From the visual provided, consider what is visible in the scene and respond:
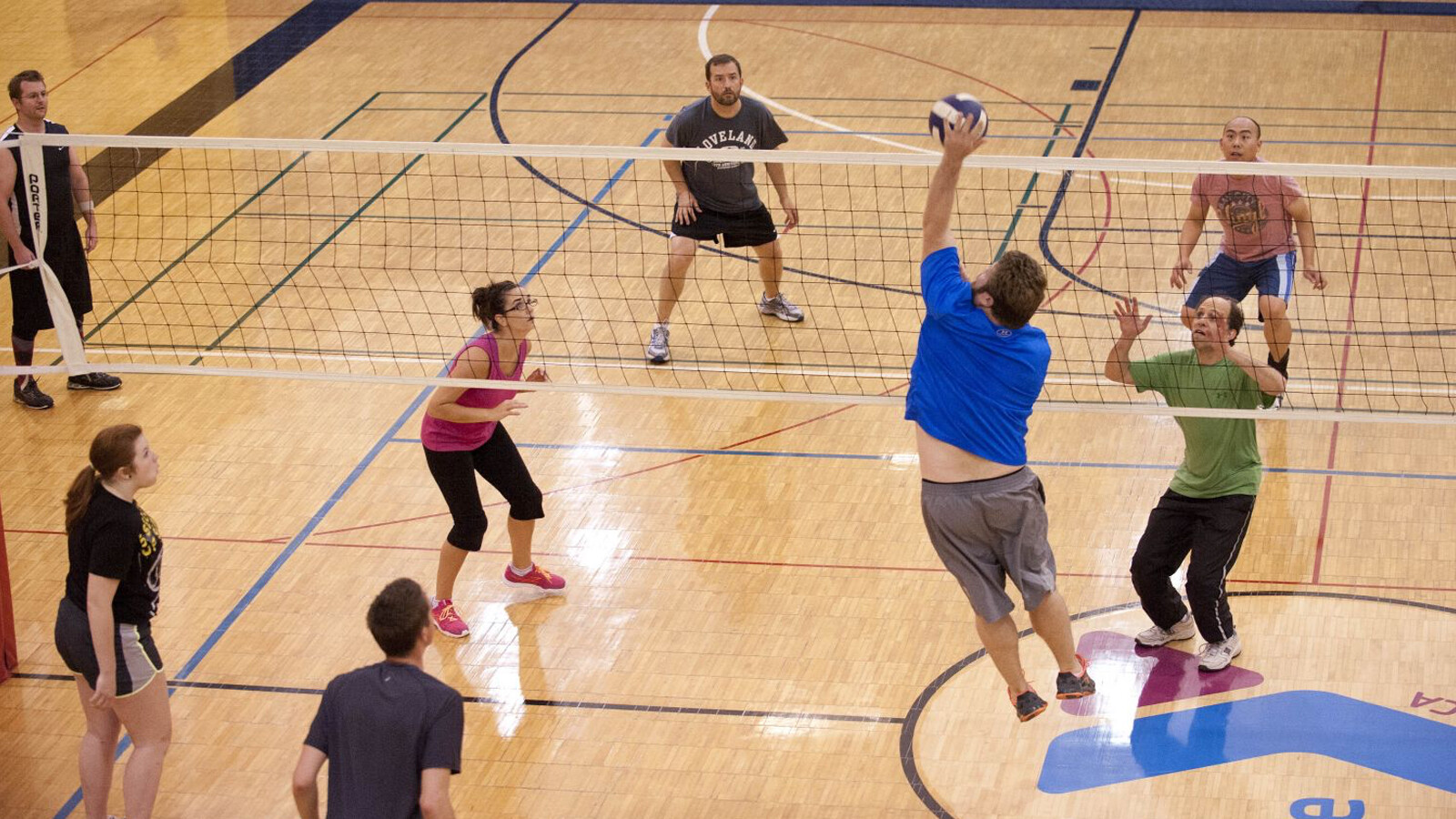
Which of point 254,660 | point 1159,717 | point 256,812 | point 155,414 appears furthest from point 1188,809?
point 155,414

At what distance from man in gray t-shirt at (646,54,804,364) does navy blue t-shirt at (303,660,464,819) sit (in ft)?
18.6

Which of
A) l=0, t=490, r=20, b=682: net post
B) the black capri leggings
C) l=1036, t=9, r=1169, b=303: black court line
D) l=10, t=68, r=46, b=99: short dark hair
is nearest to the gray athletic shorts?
the black capri leggings

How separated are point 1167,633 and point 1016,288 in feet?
8.44

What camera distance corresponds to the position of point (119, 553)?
582 cm

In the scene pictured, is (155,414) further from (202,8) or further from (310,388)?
(202,8)

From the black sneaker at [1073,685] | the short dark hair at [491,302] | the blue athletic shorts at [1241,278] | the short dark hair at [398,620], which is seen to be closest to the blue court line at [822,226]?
the blue athletic shorts at [1241,278]

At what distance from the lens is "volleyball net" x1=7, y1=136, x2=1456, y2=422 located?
33.9ft

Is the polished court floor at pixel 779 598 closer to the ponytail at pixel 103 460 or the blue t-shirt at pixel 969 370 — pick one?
the ponytail at pixel 103 460

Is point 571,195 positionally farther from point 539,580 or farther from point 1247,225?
point 1247,225

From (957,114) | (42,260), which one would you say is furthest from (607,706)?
(42,260)

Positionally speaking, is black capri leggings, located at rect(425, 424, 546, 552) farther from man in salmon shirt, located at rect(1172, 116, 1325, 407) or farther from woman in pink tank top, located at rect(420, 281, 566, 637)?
man in salmon shirt, located at rect(1172, 116, 1325, 407)

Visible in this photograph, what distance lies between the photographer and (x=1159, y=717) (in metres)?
6.98

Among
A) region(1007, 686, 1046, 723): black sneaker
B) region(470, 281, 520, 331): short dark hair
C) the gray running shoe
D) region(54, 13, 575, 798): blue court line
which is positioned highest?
region(470, 281, 520, 331): short dark hair

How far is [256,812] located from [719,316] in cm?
535
